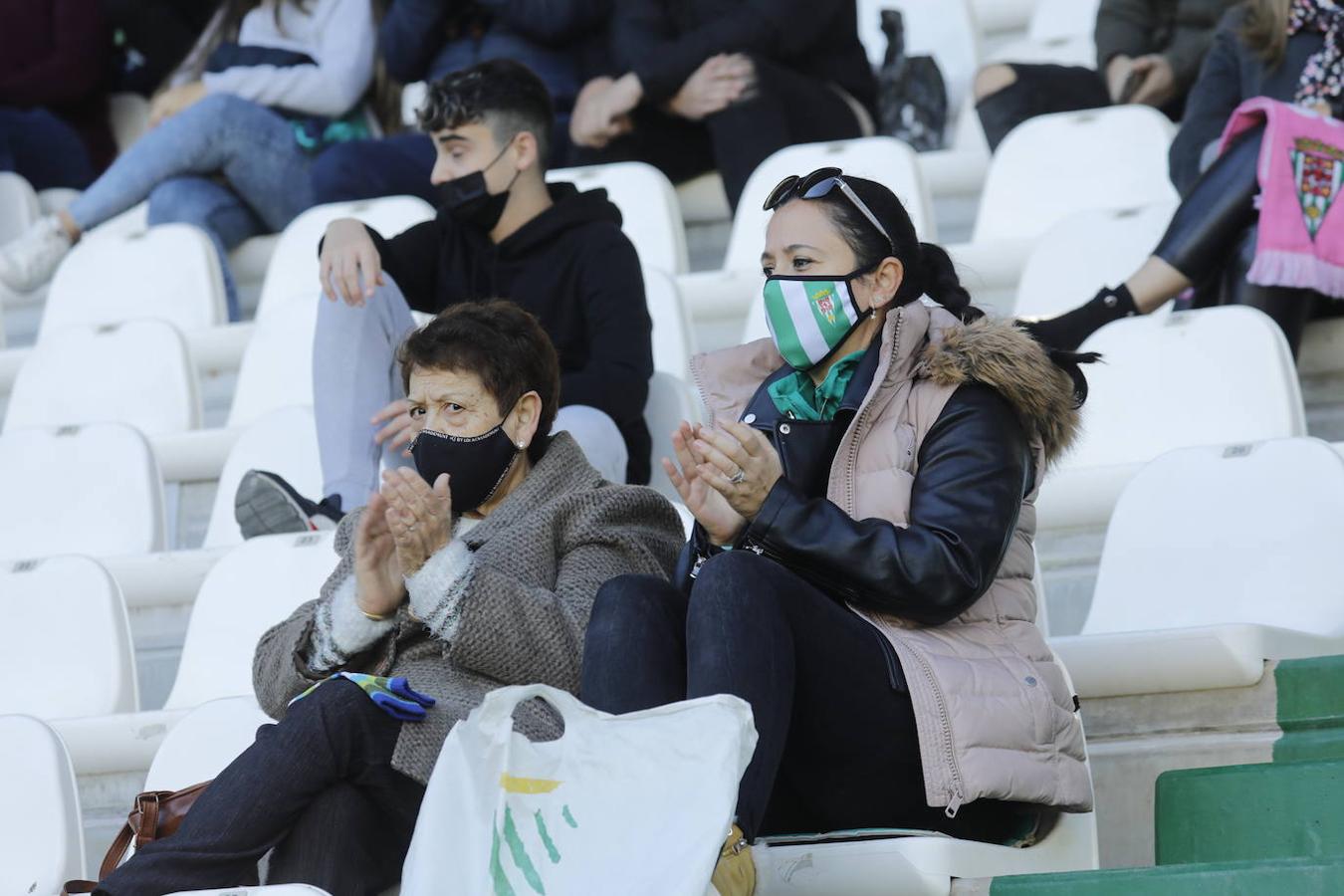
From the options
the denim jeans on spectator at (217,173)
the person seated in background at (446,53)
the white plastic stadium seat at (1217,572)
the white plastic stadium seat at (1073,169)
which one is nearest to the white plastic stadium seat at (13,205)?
the denim jeans on spectator at (217,173)

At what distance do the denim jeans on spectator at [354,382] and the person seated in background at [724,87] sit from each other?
53.5 inches

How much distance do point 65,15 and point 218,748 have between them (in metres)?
3.64

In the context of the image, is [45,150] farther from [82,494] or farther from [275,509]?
[275,509]

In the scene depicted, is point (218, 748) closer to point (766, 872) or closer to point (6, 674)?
point (6, 674)

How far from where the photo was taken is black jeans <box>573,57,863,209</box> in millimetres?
4902

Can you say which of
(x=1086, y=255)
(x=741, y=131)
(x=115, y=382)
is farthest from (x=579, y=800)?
(x=741, y=131)

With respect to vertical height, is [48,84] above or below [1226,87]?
below

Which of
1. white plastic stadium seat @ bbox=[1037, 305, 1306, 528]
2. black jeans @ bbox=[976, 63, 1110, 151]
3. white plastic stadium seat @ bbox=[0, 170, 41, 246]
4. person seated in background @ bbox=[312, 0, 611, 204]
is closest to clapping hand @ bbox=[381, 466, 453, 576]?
white plastic stadium seat @ bbox=[1037, 305, 1306, 528]

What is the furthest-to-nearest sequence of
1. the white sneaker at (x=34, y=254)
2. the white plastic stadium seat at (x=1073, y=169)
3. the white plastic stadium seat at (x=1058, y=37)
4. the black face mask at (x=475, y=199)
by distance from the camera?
the white plastic stadium seat at (x=1058, y=37)
the white sneaker at (x=34, y=254)
the white plastic stadium seat at (x=1073, y=169)
the black face mask at (x=475, y=199)

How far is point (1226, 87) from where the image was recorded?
4293mm

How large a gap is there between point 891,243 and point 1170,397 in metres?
1.07

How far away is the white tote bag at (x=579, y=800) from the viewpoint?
1.99 m

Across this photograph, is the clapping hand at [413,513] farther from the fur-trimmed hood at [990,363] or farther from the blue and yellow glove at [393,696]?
the fur-trimmed hood at [990,363]

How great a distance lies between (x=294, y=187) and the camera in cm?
536
